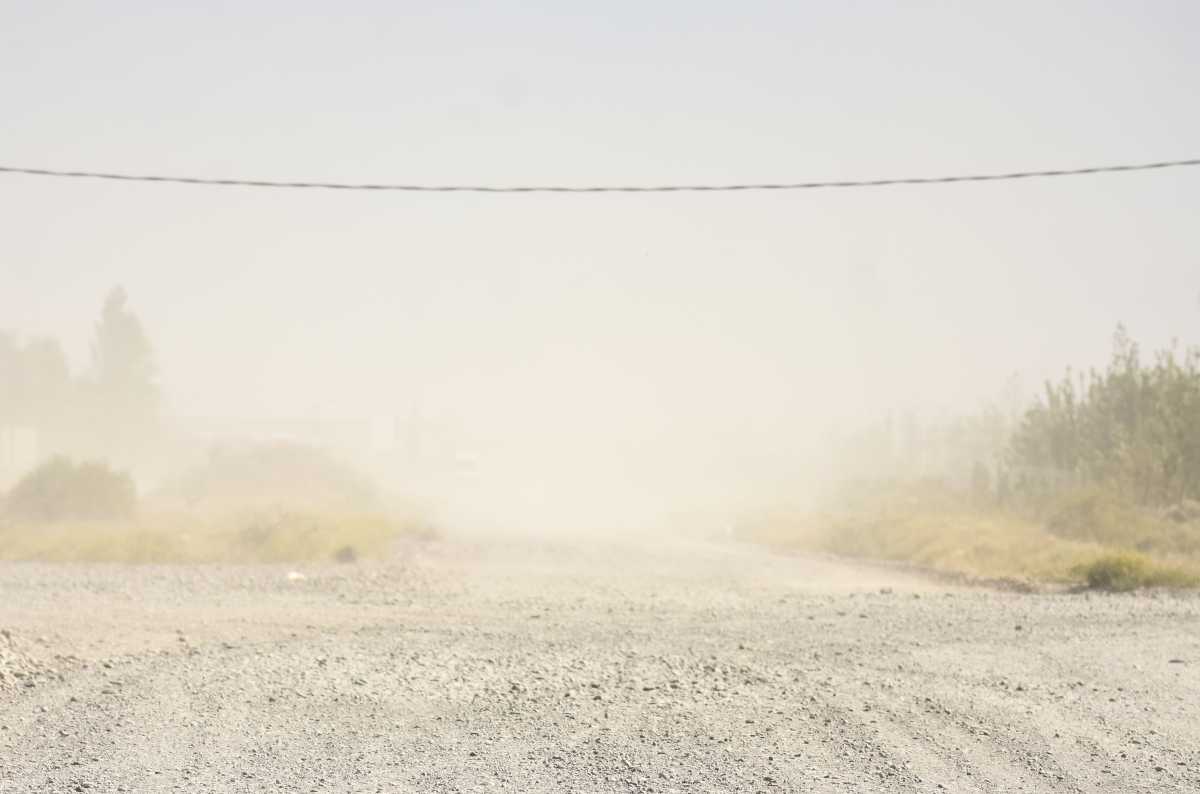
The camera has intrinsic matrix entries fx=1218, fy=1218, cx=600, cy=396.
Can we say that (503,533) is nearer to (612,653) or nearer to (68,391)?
(612,653)

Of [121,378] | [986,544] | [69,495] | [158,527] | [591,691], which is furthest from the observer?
[121,378]

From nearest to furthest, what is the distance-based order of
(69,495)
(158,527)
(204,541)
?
(204,541)
(158,527)
(69,495)

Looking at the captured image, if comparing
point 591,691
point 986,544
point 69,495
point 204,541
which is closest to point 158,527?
point 204,541

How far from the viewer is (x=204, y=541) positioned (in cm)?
2267

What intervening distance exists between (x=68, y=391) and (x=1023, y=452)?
62.4 meters

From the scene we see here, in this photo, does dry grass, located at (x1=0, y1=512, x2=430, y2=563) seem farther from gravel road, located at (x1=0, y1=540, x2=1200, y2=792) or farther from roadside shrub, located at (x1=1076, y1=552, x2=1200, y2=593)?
roadside shrub, located at (x1=1076, y1=552, x2=1200, y2=593)

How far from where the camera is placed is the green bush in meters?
28.1

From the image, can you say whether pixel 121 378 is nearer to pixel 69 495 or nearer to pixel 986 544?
pixel 69 495

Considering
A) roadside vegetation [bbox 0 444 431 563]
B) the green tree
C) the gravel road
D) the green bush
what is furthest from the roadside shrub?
the green tree

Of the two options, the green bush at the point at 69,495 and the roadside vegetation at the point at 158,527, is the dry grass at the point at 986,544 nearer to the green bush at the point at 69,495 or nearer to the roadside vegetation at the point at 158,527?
the roadside vegetation at the point at 158,527

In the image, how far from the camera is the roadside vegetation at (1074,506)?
60.4ft

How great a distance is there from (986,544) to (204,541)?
14.1 m

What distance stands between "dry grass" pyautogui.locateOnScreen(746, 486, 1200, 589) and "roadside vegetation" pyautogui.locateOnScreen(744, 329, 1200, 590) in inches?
1.1

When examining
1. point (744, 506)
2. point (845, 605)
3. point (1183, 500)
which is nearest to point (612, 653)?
point (845, 605)
